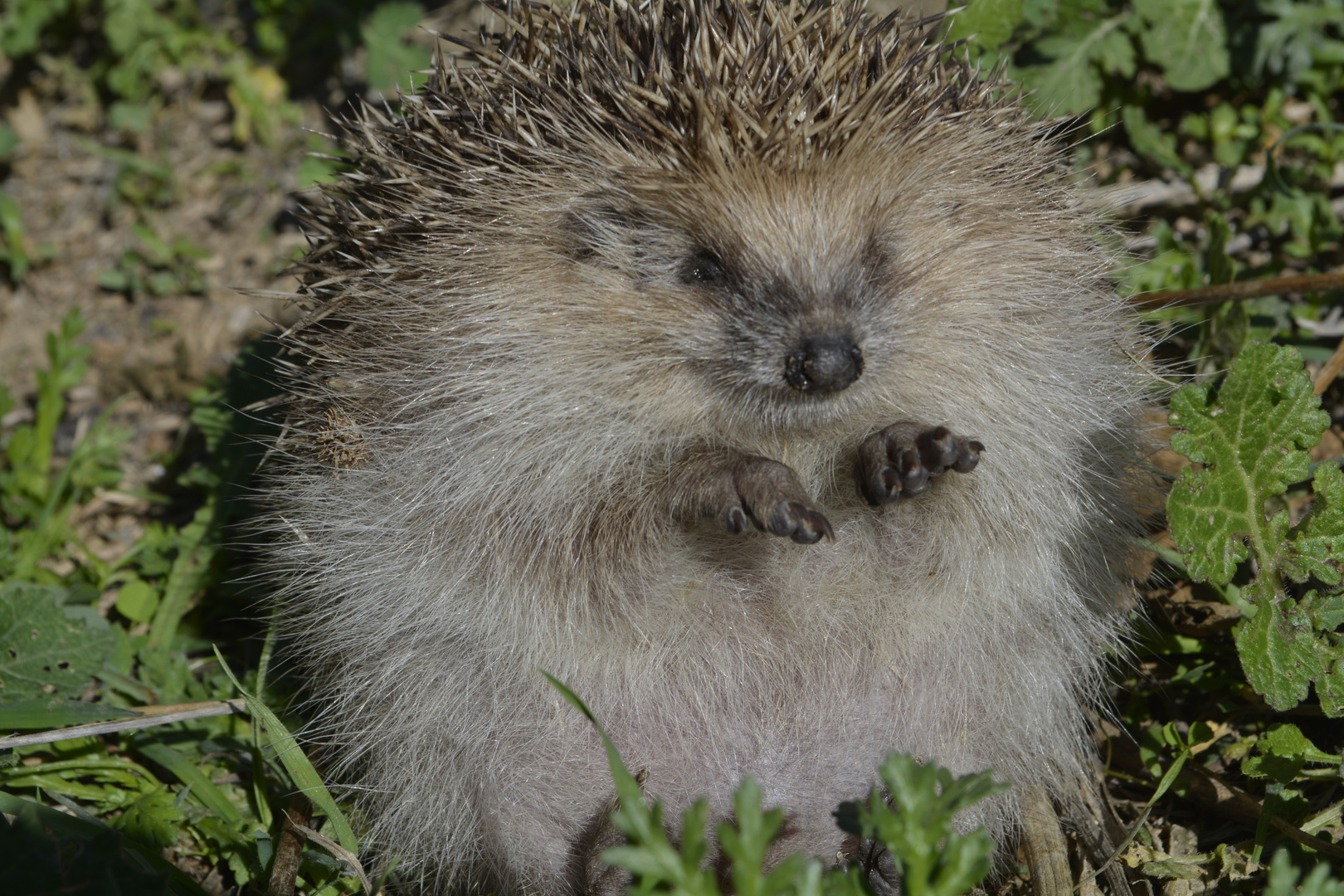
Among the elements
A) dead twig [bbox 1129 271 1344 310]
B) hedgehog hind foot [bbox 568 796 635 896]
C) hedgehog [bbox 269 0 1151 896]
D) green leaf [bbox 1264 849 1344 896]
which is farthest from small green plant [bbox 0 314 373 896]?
dead twig [bbox 1129 271 1344 310]

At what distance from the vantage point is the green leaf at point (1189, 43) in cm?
317

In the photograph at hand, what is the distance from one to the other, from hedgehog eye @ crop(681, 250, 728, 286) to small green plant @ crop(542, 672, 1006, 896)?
102 centimetres

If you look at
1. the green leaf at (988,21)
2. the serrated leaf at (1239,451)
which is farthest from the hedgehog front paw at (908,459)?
the green leaf at (988,21)

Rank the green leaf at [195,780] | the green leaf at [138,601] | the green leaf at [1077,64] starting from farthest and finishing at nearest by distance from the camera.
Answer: the green leaf at [1077,64]
the green leaf at [138,601]
the green leaf at [195,780]

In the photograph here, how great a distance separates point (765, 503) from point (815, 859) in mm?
761

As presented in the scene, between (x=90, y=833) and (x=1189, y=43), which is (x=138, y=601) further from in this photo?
(x=1189, y=43)

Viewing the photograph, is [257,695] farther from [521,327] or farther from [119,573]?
[521,327]

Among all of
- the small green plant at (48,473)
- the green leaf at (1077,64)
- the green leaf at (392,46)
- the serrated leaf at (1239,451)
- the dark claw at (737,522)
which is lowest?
the serrated leaf at (1239,451)

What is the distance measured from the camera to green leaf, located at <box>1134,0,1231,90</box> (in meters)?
3.17

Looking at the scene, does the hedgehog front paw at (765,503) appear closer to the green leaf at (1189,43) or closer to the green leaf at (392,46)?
the green leaf at (1189,43)

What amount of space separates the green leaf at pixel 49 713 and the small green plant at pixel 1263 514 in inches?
89.9

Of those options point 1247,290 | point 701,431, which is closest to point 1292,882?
point 701,431

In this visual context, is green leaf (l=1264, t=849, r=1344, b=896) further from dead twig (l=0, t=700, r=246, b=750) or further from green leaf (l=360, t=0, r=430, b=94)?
green leaf (l=360, t=0, r=430, b=94)

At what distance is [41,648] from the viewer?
7.68 feet
